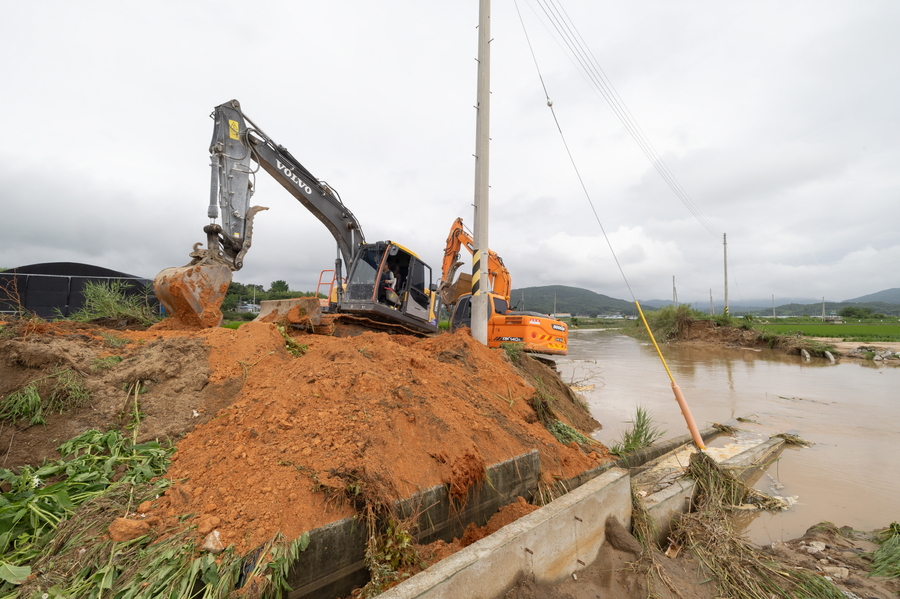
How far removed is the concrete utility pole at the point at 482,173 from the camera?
22.8 feet

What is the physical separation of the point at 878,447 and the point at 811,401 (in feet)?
13.1

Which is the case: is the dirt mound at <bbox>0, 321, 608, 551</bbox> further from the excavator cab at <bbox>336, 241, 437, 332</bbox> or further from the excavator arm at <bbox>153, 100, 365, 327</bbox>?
the excavator cab at <bbox>336, 241, 437, 332</bbox>

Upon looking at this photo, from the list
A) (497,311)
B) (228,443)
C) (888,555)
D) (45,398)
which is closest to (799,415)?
(888,555)

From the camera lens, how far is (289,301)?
7609 mm

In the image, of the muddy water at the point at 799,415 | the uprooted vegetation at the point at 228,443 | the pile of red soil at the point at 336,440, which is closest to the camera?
the uprooted vegetation at the point at 228,443

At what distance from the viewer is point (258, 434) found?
9.93 ft

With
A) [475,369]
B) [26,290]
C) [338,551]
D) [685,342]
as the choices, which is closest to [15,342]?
[338,551]

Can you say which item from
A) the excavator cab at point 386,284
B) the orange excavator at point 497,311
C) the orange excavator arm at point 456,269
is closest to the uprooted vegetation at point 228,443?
the excavator cab at point 386,284

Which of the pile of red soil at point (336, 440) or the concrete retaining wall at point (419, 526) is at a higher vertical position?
the pile of red soil at point (336, 440)

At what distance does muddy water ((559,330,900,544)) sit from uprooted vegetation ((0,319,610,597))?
2.68m

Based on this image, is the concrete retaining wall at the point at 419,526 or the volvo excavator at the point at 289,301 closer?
the concrete retaining wall at the point at 419,526

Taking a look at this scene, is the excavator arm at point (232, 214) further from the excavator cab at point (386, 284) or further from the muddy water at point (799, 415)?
the muddy water at point (799, 415)

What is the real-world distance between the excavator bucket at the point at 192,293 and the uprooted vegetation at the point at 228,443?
1.25m

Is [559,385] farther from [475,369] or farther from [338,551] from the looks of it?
[338,551]
